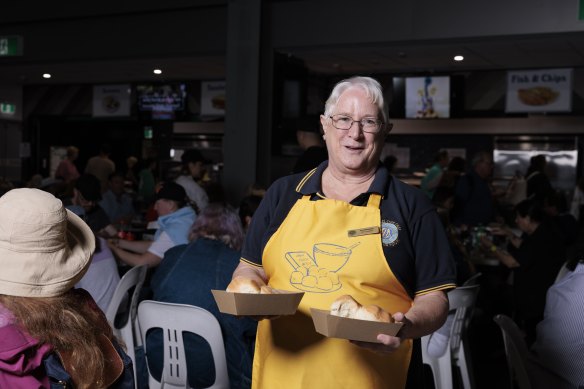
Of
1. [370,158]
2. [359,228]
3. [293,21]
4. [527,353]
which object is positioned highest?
[293,21]

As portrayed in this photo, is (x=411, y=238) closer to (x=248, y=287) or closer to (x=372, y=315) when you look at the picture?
(x=372, y=315)

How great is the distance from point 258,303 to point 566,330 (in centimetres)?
171

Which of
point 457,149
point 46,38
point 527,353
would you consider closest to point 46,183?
point 46,38

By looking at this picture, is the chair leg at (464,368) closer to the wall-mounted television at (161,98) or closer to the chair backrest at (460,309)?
the chair backrest at (460,309)

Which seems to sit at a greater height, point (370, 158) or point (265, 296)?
point (370, 158)

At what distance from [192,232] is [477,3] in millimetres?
4588

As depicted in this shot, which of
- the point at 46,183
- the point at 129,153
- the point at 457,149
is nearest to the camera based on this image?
the point at 46,183

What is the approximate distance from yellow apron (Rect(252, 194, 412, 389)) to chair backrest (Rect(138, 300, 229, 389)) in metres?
1.46

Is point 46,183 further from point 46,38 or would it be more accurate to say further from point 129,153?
point 129,153

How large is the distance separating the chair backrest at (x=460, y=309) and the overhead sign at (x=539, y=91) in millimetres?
6265

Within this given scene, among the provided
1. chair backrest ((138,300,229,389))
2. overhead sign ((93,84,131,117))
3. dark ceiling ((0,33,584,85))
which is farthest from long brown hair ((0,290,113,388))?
overhead sign ((93,84,131,117))

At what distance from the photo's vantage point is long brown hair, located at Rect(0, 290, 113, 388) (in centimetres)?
171

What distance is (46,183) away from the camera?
11242mm

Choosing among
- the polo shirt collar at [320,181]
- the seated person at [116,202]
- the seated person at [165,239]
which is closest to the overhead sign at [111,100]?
the seated person at [116,202]
